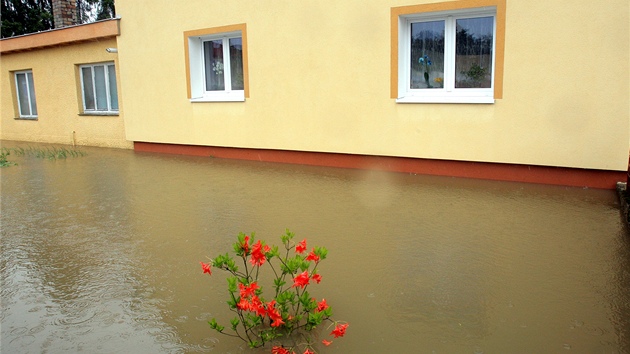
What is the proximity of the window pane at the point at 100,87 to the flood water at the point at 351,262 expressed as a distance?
231 inches

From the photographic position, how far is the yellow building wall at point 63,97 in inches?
518

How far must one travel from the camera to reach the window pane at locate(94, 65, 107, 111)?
13.4m

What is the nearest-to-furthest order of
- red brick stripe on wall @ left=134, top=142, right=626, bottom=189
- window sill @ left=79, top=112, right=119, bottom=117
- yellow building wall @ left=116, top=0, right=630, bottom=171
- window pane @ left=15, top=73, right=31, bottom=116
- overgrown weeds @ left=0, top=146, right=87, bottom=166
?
1. yellow building wall @ left=116, top=0, right=630, bottom=171
2. red brick stripe on wall @ left=134, top=142, right=626, bottom=189
3. overgrown weeds @ left=0, top=146, right=87, bottom=166
4. window sill @ left=79, top=112, right=119, bottom=117
5. window pane @ left=15, top=73, right=31, bottom=116

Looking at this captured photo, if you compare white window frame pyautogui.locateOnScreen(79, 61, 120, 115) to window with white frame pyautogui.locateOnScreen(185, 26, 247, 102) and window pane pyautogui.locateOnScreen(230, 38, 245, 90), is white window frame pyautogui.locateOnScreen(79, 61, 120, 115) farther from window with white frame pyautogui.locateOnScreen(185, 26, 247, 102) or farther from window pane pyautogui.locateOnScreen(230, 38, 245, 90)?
window pane pyautogui.locateOnScreen(230, 38, 245, 90)

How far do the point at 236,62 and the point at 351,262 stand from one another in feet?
23.5

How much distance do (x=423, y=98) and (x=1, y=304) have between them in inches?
250

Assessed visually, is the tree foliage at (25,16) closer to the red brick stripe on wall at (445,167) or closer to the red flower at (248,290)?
the red brick stripe on wall at (445,167)

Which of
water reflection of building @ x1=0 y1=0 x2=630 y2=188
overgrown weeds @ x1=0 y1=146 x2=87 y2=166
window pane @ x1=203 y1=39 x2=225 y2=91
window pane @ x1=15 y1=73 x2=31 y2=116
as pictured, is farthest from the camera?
window pane @ x1=15 y1=73 x2=31 y2=116

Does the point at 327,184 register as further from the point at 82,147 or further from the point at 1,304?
the point at 82,147

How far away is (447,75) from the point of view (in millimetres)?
8016

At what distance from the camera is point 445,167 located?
8156mm

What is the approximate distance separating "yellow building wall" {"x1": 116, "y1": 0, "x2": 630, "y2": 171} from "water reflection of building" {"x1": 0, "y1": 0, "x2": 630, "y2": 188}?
0.02 m

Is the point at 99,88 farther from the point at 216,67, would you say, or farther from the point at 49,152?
the point at 216,67

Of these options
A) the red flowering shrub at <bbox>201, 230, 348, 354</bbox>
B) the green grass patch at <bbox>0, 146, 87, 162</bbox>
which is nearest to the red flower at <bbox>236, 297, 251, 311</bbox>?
the red flowering shrub at <bbox>201, 230, 348, 354</bbox>
